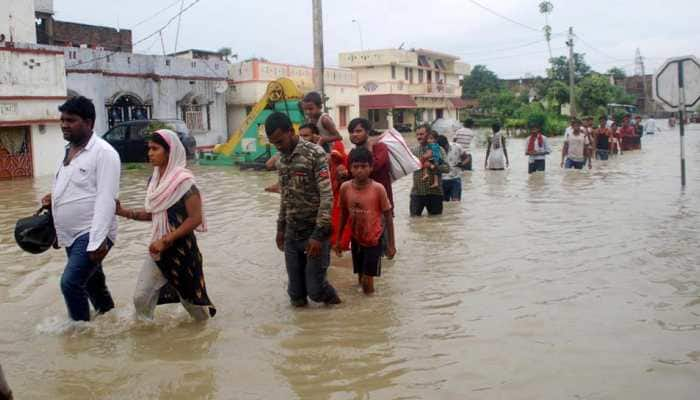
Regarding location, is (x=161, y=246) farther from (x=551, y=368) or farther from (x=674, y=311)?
(x=674, y=311)

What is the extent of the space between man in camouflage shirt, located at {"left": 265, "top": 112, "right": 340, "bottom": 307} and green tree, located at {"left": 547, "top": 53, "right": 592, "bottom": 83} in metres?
55.0

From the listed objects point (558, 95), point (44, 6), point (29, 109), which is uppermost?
point (44, 6)

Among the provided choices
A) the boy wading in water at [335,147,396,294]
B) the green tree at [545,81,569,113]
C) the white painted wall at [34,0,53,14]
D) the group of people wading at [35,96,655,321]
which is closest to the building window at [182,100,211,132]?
the white painted wall at [34,0,53,14]

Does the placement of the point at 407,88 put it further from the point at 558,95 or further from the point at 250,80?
the point at 250,80

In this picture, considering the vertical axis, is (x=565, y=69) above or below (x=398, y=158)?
above

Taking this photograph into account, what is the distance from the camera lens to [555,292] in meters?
5.81

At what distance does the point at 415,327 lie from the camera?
16.6ft

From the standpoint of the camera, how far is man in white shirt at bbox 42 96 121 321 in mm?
4504

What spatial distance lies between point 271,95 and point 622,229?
12.2m

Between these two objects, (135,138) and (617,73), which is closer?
(135,138)

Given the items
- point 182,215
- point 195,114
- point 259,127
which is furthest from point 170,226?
point 195,114

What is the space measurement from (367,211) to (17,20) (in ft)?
73.2

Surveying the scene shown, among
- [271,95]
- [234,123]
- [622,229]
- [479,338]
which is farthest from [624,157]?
[479,338]

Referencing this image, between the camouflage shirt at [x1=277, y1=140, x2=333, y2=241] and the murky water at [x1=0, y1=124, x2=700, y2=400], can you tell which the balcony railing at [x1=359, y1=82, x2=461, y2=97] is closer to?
the murky water at [x1=0, y1=124, x2=700, y2=400]
